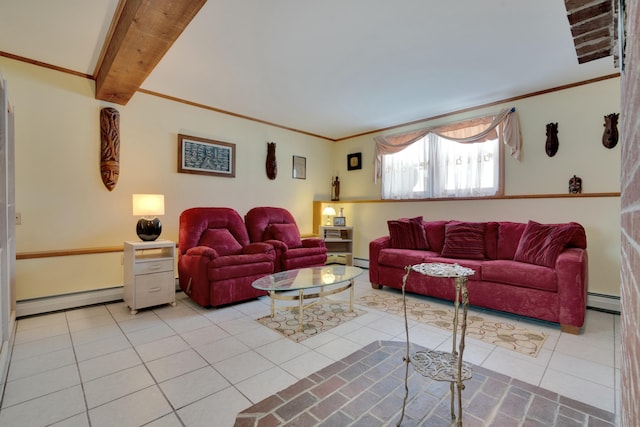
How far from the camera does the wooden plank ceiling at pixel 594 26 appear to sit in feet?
4.50

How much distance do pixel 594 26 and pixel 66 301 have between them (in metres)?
4.59

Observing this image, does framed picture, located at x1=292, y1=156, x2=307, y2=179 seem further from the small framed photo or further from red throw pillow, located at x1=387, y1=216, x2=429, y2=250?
red throw pillow, located at x1=387, y1=216, x2=429, y2=250

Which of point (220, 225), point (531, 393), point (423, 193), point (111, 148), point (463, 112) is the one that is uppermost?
point (463, 112)

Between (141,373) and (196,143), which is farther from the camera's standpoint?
(196,143)

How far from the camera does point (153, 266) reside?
2.96 metres

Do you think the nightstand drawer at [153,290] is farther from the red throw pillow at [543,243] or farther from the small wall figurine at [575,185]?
the small wall figurine at [575,185]

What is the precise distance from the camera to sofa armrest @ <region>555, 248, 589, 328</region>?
2375 mm

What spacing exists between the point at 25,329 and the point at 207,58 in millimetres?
2811

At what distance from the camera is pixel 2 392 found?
1623mm

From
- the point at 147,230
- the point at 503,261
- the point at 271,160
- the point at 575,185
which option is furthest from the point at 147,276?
the point at 575,185

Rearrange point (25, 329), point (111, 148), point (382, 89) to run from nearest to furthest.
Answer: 1. point (25, 329)
2. point (111, 148)
3. point (382, 89)

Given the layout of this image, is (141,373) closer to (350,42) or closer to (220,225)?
(220,225)

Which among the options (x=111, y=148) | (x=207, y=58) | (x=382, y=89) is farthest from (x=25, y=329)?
(x=382, y=89)

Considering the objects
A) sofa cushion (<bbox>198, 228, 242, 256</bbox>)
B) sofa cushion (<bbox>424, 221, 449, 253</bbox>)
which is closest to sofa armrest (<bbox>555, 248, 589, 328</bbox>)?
sofa cushion (<bbox>424, 221, 449, 253</bbox>)
